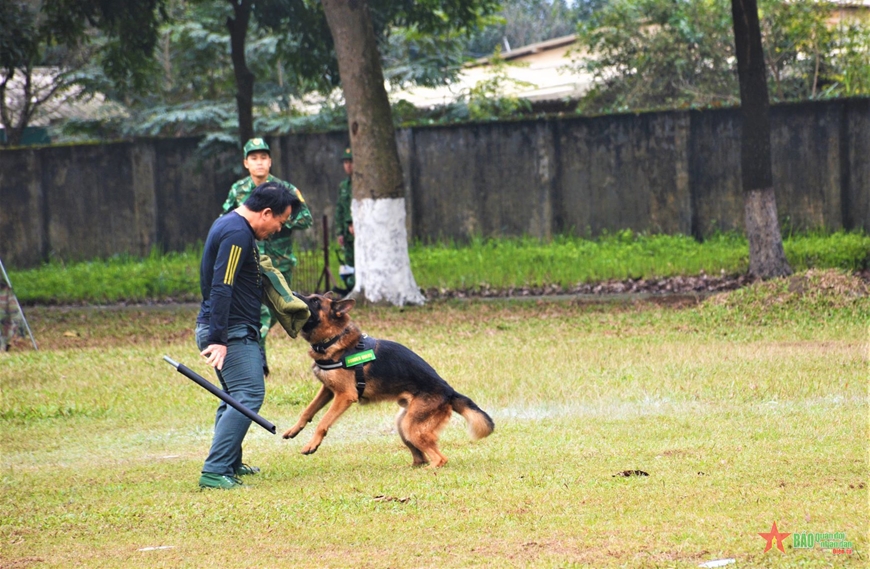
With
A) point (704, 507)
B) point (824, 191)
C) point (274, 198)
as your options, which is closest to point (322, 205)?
point (824, 191)

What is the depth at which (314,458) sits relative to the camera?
745cm

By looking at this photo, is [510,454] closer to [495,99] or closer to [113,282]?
[113,282]

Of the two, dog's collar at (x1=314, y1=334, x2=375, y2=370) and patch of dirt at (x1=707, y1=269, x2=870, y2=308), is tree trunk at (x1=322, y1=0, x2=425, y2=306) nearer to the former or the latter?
patch of dirt at (x1=707, y1=269, x2=870, y2=308)

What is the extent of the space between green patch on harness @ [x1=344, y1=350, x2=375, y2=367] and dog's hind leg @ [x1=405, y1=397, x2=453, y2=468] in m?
0.38

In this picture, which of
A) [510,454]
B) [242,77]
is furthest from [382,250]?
[510,454]

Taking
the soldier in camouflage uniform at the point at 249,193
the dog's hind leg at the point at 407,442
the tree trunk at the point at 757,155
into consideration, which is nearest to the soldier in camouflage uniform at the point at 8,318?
the soldier in camouflage uniform at the point at 249,193

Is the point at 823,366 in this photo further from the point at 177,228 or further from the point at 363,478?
the point at 177,228

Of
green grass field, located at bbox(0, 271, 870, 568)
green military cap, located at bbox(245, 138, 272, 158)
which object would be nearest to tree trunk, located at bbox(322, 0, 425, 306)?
green grass field, located at bbox(0, 271, 870, 568)

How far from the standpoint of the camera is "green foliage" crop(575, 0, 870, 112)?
2109 cm

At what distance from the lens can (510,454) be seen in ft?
23.7

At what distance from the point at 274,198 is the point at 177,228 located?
15561 millimetres

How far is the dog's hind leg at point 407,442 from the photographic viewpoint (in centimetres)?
693

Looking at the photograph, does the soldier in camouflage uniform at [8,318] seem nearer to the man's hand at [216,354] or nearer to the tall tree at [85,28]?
the tall tree at [85,28]

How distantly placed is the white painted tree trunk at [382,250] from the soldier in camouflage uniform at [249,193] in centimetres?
476
